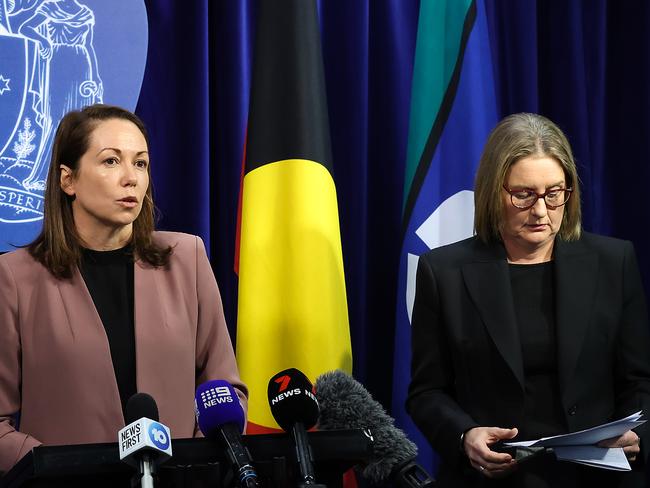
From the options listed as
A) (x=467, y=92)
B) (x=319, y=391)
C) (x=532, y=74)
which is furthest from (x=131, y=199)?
(x=532, y=74)

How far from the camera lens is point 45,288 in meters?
2.24

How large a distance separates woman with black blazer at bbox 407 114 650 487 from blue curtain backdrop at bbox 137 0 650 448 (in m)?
1.09

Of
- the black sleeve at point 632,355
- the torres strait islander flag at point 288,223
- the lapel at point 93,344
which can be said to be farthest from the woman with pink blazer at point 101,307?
the black sleeve at point 632,355

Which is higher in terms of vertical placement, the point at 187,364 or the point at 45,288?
the point at 45,288

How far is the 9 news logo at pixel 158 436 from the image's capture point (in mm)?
1383

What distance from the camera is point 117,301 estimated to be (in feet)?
7.58

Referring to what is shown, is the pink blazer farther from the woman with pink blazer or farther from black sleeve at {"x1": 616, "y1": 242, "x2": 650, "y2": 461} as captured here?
black sleeve at {"x1": 616, "y1": 242, "x2": 650, "y2": 461}

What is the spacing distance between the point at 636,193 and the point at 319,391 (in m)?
2.28

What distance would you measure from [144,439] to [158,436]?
33 millimetres

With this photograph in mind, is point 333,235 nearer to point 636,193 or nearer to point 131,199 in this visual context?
point 131,199

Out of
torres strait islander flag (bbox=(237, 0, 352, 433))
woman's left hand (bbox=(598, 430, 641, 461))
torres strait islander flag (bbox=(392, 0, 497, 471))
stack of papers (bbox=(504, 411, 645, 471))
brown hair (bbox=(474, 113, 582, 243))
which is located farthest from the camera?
torres strait islander flag (bbox=(392, 0, 497, 471))

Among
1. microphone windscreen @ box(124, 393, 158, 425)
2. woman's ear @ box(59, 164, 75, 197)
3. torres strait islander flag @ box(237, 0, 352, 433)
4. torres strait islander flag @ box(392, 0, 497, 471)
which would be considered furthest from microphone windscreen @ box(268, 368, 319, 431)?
torres strait islander flag @ box(392, 0, 497, 471)

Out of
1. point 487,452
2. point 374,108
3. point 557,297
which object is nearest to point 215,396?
point 487,452

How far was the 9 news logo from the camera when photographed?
54.5 inches
